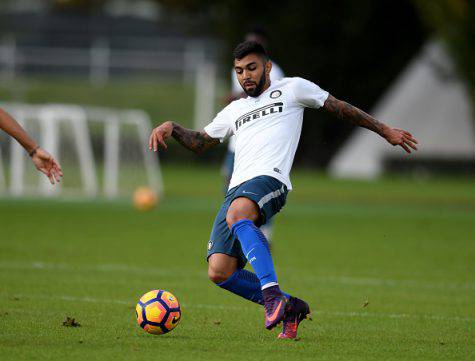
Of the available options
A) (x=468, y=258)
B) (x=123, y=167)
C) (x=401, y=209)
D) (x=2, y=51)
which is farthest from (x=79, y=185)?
(x=2, y=51)

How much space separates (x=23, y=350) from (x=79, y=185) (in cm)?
2012

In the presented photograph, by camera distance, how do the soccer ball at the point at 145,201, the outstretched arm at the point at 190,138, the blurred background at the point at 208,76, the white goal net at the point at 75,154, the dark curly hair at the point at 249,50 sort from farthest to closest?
the blurred background at the point at 208,76 → the white goal net at the point at 75,154 → the soccer ball at the point at 145,201 → the outstretched arm at the point at 190,138 → the dark curly hair at the point at 249,50

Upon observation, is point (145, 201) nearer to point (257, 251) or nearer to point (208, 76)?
point (257, 251)

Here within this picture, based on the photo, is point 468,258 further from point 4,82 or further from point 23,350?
point 4,82

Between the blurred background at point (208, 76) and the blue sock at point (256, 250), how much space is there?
15502 mm

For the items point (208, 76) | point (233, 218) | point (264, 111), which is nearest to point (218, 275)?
point (233, 218)

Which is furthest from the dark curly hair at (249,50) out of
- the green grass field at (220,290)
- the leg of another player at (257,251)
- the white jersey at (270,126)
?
the green grass field at (220,290)

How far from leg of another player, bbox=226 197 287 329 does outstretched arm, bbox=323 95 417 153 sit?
103 centimetres

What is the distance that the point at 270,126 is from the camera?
849 centimetres

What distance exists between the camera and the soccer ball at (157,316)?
8125 millimetres

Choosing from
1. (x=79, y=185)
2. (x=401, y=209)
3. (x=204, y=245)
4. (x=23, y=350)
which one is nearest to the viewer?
(x=23, y=350)

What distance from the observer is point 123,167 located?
92.1 feet

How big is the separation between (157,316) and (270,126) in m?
1.69

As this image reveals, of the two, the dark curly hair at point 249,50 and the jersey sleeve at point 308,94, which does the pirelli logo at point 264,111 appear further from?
the dark curly hair at point 249,50
